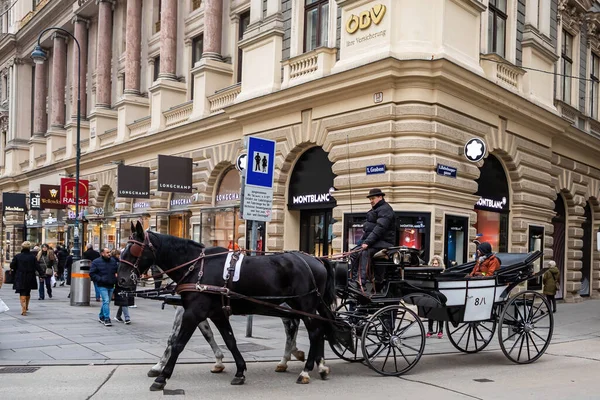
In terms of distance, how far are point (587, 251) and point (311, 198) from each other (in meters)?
12.8

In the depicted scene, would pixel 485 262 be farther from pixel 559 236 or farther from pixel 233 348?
pixel 559 236

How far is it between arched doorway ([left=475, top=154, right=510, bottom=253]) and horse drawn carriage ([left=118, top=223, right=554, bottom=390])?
25.9 feet

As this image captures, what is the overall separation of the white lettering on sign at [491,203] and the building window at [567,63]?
6245 millimetres

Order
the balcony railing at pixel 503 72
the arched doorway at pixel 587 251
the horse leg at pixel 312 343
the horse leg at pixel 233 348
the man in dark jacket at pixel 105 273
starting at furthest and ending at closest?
the arched doorway at pixel 587 251, the balcony railing at pixel 503 72, the man in dark jacket at pixel 105 273, the horse leg at pixel 312 343, the horse leg at pixel 233 348

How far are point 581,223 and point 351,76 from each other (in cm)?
1221

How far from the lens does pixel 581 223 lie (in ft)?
75.4

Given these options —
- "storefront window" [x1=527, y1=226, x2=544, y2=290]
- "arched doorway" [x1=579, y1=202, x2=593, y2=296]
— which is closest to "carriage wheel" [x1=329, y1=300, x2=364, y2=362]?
"storefront window" [x1=527, y1=226, x2=544, y2=290]

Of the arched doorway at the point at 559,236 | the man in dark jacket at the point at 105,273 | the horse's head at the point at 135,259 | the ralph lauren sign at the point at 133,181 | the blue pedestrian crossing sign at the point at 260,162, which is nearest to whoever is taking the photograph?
the horse's head at the point at 135,259

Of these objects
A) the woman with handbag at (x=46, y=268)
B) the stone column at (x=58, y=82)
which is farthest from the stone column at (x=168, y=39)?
the stone column at (x=58, y=82)

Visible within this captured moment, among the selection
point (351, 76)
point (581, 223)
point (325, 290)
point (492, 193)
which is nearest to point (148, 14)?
point (351, 76)

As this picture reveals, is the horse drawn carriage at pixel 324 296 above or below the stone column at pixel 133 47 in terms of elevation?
below

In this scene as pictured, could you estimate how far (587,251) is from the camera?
24438mm

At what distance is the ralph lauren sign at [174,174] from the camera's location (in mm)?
21672

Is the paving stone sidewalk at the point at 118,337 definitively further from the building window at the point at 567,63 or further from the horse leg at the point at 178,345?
the building window at the point at 567,63
